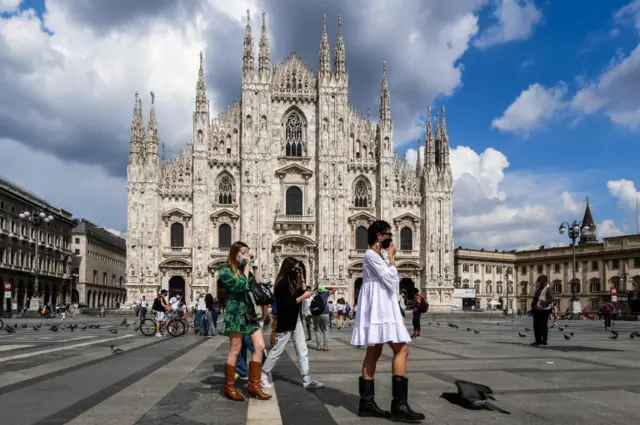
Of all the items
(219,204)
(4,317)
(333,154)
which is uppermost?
(333,154)

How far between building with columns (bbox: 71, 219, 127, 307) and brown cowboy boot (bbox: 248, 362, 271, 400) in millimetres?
76791

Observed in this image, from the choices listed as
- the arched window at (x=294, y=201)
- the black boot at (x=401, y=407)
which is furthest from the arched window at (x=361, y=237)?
the black boot at (x=401, y=407)

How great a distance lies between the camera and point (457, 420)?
20.5 ft

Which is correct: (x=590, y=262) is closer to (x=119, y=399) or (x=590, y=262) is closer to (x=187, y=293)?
(x=187, y=293)

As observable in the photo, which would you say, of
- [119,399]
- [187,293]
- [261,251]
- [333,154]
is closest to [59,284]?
[187,293]

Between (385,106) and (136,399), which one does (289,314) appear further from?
(385,106)

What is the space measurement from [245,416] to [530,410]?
9.99 feet

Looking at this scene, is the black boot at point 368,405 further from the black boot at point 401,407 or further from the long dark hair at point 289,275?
the long dark hair at point 289,275

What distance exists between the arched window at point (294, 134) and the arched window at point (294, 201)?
3.17 meters

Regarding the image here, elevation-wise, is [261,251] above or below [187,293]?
above

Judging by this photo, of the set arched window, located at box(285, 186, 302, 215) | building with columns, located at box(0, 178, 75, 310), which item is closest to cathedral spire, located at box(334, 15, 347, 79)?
arched window, located at box(285, 186, 302, 215)

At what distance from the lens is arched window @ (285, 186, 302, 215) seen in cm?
5384

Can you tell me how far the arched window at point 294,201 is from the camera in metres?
53.8

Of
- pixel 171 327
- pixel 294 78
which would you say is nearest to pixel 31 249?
pixel 294 78
